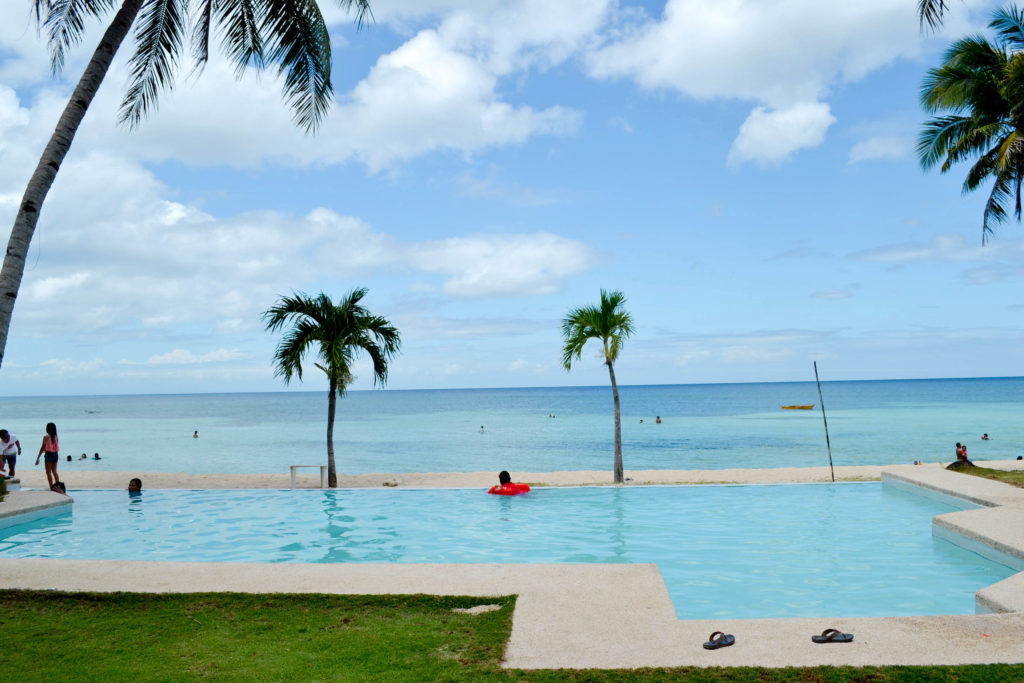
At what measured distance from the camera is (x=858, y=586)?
905 cm

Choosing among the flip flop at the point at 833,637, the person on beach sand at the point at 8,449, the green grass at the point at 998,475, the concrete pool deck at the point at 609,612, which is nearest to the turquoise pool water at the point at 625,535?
the concrete pool deck at the point at 609,612

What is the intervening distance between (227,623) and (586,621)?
3245 millimetres

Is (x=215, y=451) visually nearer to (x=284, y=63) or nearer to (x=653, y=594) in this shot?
(x=284, y=63)

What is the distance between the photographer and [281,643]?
5.94 meters

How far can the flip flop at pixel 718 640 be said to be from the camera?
5.51m

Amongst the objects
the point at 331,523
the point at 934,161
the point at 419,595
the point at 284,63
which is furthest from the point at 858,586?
the point at 934,161

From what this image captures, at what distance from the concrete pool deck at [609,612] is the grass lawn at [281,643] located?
22 centimetres

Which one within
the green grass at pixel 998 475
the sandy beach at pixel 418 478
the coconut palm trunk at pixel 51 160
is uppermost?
the coconut palm trunk at pixel 51 160

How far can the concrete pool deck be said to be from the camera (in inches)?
210

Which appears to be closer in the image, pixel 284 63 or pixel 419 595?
pixel 419 595

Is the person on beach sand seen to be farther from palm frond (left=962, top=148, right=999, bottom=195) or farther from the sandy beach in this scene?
palm frond (left=962, top=148, right=999, bottom=195)

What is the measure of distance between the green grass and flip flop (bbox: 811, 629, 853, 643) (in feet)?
34.3

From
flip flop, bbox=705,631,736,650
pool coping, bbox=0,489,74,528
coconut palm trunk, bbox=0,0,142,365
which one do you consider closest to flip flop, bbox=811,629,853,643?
flip flop, bbox=705,631,736,650

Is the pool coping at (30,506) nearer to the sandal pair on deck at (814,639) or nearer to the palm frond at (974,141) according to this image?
the sandal pair on deck at (814,639)
